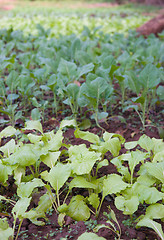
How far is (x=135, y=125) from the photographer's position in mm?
2686

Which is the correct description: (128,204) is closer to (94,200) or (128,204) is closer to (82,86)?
(94,200)

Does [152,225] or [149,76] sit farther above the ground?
[149,76]

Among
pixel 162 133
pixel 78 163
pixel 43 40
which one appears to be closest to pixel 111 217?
pixel 78 163

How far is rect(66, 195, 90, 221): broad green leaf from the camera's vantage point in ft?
5.20

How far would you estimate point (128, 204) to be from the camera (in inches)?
58.0

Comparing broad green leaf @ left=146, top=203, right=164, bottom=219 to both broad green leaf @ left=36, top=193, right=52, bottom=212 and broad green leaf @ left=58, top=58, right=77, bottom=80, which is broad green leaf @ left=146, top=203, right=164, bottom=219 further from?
broad green leaf @ left=58, top=58, right=77, bottom=80

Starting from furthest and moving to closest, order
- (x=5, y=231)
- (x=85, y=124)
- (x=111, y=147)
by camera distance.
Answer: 1. (x=85, y=124)
2. (x=111, y=147)
3. (x=5, y=231)

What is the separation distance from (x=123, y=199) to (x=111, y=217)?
0.42 ft

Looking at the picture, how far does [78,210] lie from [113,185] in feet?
0.84

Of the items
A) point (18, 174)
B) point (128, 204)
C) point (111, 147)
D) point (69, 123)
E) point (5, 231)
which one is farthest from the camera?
point (69, 123)

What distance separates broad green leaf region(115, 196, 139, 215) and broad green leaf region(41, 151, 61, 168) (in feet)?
1.71

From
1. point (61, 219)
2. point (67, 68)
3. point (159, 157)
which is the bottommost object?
point (61, 219)

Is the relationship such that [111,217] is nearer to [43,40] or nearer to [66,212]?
[66,212]

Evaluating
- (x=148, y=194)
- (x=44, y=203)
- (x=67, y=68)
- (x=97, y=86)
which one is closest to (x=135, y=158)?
(x=148, y=194)
